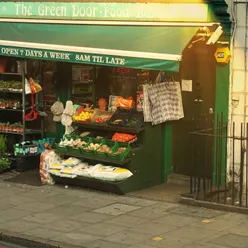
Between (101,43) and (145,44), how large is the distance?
95cm

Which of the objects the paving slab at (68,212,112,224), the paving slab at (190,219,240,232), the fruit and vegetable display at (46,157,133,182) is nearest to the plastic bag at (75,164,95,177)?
the fruit and vegetable display at (46,157,133,182)

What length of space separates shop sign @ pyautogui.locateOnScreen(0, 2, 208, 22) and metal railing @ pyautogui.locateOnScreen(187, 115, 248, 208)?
6.07 ft

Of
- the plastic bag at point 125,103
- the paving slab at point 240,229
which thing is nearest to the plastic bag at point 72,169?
the plastic bag at point 125,103

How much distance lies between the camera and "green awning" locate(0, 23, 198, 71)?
1104 centimetres

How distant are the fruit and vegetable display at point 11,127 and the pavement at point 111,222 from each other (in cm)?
211

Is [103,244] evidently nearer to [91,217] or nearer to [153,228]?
[153,228]

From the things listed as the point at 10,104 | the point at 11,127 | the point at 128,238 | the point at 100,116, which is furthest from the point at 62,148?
the point at 128,238

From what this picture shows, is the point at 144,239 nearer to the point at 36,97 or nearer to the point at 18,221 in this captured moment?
the point at 18,221

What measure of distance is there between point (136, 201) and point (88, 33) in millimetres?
3365

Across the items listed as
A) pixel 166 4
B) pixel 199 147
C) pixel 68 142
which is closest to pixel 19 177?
pixel 68 142

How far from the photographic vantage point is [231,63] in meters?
11.4

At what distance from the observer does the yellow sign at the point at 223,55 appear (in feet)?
37.2

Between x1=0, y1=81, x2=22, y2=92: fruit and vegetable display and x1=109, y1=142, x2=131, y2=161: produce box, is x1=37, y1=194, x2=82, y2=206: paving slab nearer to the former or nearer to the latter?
x1=109, y1=142, x2=131, y2=161: produce box

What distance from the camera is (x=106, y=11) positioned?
40.3ft
